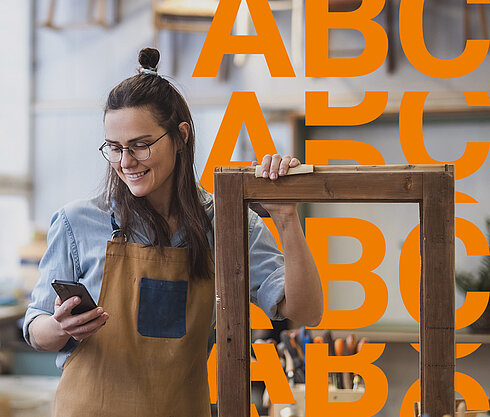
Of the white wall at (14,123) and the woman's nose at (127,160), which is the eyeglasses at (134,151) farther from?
the white wall at (14,123)

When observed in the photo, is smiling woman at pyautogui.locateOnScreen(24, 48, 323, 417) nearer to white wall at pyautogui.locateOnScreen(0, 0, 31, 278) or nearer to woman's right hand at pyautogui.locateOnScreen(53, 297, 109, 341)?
woman's right hand at pyautogui.locateOnScreen(53, 297, 109, 341)

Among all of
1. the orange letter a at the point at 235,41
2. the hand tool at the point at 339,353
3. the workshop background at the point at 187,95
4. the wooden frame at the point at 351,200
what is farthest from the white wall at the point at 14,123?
the wooden frame at the point at 351,200

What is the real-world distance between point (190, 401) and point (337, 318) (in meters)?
1.27

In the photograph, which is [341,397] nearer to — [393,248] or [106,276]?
[106,276]

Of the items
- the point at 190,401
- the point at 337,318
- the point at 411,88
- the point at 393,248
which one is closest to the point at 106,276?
the point at 190,401

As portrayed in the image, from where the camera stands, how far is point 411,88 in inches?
158

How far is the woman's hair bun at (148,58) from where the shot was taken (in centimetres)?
133

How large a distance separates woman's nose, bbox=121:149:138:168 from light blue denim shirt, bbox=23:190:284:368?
159mm

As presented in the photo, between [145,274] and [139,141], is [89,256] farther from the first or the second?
[139,141]

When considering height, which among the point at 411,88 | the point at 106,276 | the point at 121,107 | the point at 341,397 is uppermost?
the point at 411,88

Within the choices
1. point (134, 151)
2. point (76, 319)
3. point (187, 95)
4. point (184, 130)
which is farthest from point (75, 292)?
point (187, 95)

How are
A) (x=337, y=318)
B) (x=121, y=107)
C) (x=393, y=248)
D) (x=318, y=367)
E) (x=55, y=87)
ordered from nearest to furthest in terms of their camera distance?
(x=121, y=107) → (x=318, y=367) → (x=337, y=318) → (x=393, y=248) → (x=55, y=87)

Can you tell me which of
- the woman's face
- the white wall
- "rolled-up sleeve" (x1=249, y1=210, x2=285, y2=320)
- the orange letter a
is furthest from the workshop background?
the woman's face

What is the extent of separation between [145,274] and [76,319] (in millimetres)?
209
